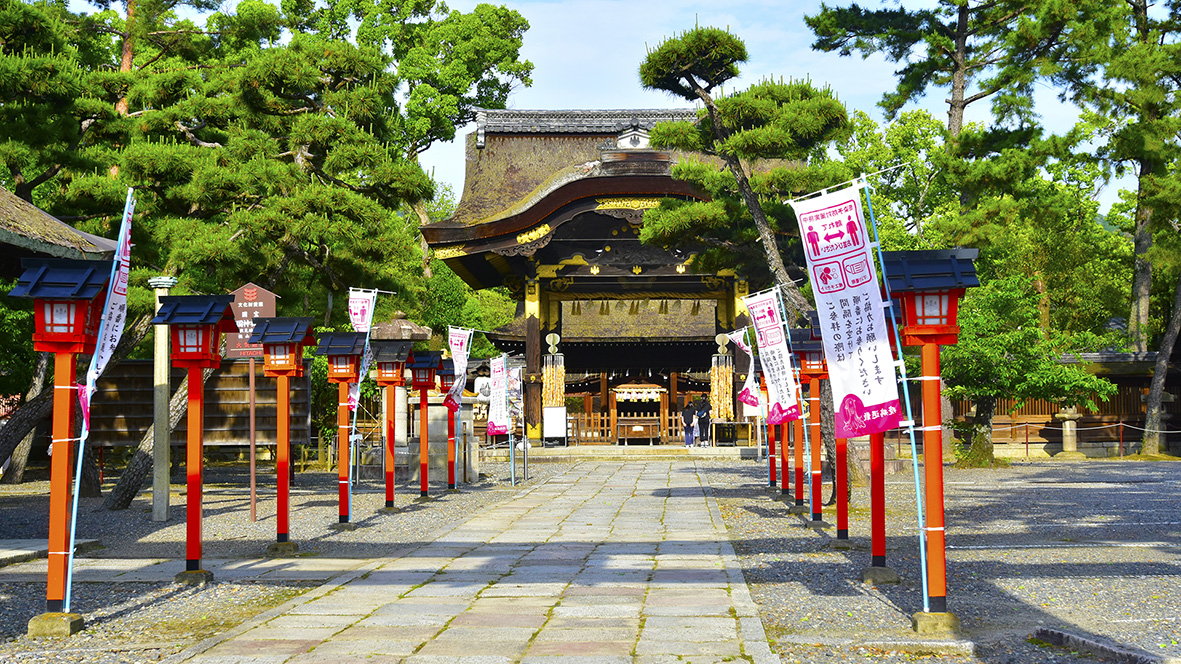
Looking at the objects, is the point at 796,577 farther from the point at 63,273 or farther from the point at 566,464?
the point at 566,464

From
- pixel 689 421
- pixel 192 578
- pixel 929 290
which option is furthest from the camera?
pixel 689 421

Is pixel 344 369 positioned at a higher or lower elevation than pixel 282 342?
lower

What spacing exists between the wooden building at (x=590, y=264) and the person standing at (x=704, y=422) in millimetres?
915

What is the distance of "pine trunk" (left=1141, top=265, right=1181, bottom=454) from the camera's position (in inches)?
968

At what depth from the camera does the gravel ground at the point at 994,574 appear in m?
5.54

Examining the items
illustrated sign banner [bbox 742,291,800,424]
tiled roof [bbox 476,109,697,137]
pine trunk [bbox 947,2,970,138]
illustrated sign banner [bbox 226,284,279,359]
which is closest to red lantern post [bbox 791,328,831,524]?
illustrated sign banner [bbox 742,291,800,424]

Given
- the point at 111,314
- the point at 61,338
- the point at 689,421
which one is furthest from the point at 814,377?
the point at 689,421

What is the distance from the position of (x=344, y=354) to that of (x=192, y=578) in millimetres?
3842

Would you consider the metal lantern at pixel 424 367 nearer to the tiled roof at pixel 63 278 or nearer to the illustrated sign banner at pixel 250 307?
the illustrated sign banner at pixel 250 307

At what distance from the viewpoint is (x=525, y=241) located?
24.9 metres

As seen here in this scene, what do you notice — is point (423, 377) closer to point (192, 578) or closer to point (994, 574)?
point (192, 578)

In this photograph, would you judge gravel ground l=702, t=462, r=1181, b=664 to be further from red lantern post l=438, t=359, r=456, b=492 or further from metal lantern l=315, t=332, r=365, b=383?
red lantern post l=438, t=359, r=456, b=492

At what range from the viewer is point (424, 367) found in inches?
584

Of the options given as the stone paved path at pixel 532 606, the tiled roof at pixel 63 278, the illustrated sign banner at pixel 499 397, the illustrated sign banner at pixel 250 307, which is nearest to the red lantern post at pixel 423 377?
the illustrated sign banner at pixel 499 397
